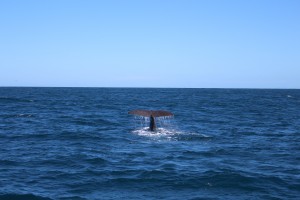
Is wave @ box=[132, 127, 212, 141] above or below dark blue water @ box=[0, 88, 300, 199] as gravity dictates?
above

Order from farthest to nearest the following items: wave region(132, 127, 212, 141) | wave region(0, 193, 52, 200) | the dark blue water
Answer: wave region(132, 127, 212, 141) → the dark blue water → wave region(0, 193, 52, 200)

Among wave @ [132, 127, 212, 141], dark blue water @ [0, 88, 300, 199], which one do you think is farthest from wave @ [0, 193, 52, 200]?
wave @ [132, 127, 212, 141]

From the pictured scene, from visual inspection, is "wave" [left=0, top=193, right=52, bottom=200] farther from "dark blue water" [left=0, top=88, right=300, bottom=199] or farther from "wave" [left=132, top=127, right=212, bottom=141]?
"wave" [left=132, top=127, right=212, bottom=141]

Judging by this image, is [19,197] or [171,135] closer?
[19,197]


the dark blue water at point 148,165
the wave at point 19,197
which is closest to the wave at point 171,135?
the dark blue water at point 148,165

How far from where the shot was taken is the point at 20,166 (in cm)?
1905

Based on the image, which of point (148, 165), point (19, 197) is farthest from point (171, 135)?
point (19, 197)

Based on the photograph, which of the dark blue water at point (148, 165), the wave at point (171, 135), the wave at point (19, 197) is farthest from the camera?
the wave at point (171, 135)

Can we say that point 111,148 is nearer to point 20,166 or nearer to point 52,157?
point 52,157

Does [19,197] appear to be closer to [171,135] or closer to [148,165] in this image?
[148,165]

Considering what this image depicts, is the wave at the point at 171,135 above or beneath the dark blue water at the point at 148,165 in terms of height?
above

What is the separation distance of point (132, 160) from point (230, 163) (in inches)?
202

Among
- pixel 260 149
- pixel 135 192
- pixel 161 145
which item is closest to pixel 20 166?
pixel 135 192

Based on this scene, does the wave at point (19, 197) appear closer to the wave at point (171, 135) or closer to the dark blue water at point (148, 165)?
the dark blue water at point (148, 165)
